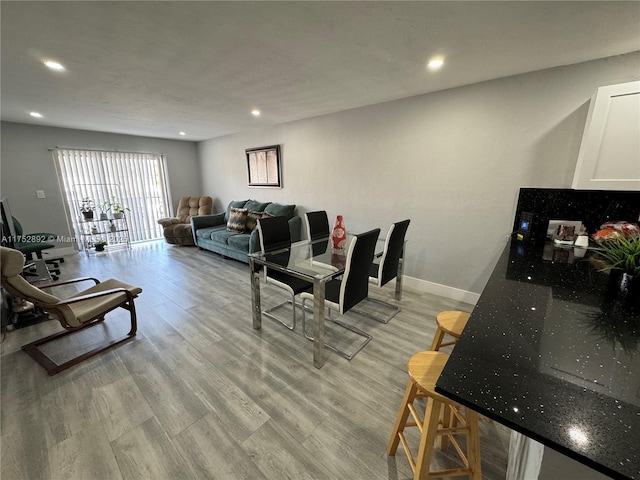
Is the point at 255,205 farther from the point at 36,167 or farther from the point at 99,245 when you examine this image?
the point at 36,167

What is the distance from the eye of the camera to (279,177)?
14.9ft

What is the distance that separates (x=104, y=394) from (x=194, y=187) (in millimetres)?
5603

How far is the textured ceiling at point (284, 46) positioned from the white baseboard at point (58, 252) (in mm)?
2678

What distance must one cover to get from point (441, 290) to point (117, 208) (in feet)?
20.0

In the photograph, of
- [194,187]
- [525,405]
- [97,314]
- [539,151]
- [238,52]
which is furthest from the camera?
[194,187]

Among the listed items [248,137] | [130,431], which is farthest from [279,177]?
[130,431]

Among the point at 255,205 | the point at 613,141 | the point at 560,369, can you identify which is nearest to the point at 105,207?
the point at 255,205

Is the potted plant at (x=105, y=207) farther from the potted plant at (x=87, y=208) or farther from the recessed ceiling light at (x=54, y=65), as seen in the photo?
the recessed ceiling light at (x=54, y=65)

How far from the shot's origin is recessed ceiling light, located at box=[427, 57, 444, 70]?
6.50 ft

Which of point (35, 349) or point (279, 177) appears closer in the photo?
point (35, 349)

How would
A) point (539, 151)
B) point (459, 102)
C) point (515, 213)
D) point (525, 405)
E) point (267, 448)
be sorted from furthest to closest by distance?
point (459, 102) < point (515, 213) < point (539, 151) < point (267, 448) < point (525, 405)

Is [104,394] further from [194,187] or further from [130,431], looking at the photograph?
[194,187]

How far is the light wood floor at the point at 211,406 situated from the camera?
1288 millimetres

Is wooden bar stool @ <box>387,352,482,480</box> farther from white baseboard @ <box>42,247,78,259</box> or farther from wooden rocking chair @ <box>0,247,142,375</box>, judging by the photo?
white baseboard @ <box>42,247,78,259</box>
